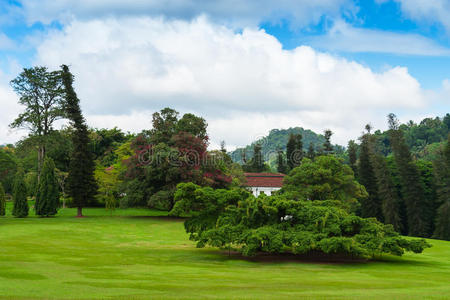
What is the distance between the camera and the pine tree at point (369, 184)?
180ft

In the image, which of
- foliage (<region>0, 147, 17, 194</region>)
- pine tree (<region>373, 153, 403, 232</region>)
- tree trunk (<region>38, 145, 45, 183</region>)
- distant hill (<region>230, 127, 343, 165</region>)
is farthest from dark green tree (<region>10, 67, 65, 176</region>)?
distant hill (<region>230, 127, 343, 165</region>)

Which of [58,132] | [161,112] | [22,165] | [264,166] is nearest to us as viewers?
[58,132]

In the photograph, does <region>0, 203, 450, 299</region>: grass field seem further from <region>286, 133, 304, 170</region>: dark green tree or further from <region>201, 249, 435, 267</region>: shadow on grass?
<region>286, 133, 304, 170</region>: dark green tree

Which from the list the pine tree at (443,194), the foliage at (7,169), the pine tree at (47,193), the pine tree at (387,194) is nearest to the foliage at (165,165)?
the pine tree at (47,193)

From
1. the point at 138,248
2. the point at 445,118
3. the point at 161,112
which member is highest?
the point at 445,118

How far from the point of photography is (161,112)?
155ft

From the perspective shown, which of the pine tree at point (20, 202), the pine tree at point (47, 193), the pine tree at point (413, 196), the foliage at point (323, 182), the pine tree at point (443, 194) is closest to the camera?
the pine tree at point (20, 202)

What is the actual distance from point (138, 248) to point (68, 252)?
378 cm

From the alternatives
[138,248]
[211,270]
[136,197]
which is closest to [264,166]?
[136,197]

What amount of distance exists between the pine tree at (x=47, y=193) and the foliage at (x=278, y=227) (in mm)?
23444

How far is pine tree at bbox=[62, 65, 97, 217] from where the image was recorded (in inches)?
1631

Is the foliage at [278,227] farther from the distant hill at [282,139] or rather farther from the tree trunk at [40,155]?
the distant hill at [282,139]

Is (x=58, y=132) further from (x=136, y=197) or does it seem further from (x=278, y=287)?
(x=278, y=287)

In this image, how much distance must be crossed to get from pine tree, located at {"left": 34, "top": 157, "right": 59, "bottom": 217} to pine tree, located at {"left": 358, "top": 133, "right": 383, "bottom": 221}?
3915cm
